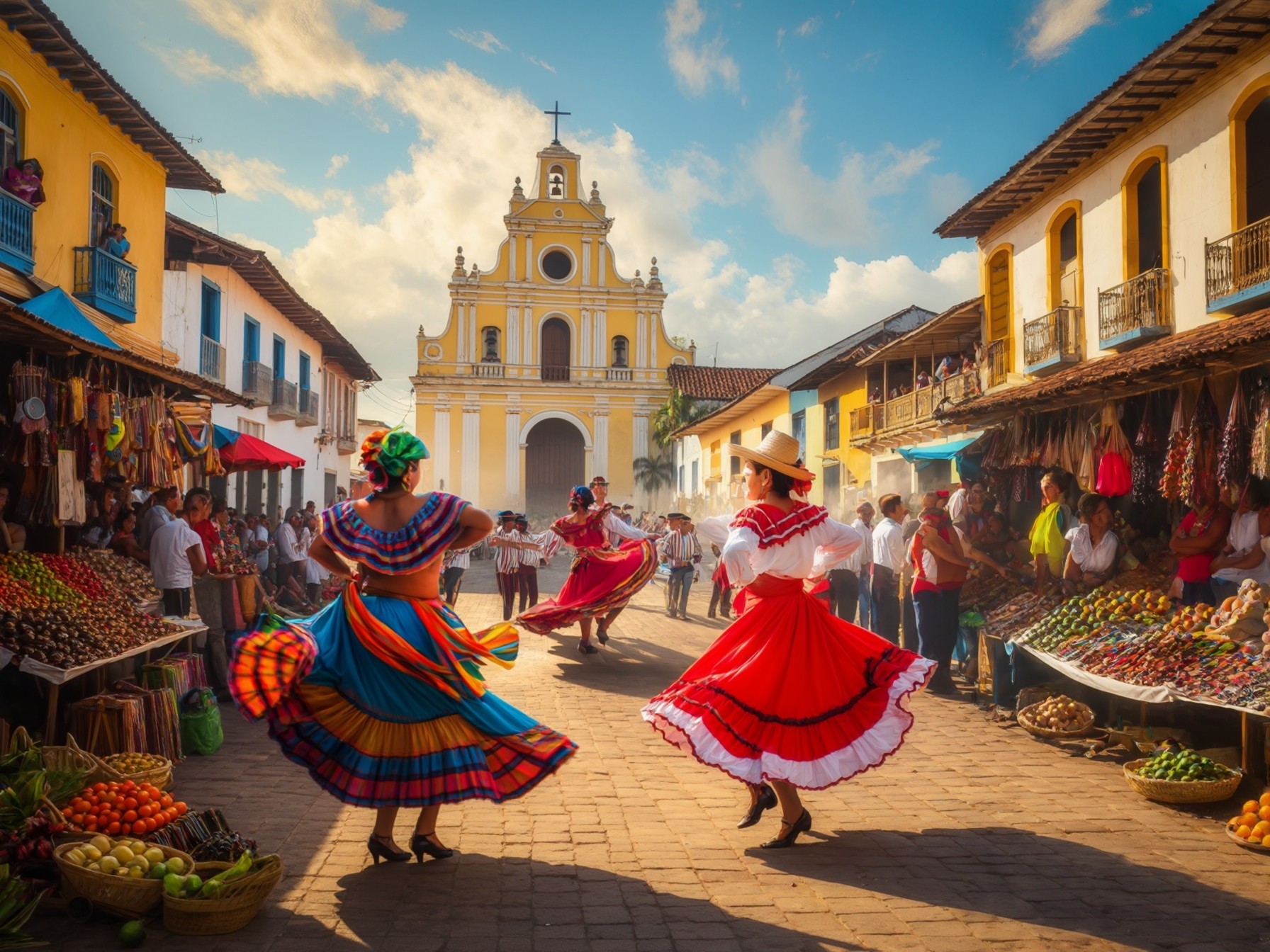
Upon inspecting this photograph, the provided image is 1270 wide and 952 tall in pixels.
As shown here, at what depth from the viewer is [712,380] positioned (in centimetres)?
4297

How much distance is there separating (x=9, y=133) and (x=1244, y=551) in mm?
13481

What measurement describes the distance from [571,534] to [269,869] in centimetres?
783

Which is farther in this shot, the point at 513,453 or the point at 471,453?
the point at 513,453

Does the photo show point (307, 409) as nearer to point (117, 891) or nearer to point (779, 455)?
point (779, 455)

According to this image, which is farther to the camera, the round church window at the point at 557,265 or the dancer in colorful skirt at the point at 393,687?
the round church window at the point at 557,265

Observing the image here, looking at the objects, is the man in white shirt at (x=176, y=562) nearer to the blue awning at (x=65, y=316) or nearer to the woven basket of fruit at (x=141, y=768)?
the blue awning at (x=65, y=316)

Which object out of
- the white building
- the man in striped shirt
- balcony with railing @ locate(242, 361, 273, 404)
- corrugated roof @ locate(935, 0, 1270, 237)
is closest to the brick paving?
corrugated roof @ locate(935, 0, 1270, 237)

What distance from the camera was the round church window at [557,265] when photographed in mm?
43156

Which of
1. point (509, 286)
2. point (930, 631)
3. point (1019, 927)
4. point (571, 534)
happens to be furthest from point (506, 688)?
point (509, 286)

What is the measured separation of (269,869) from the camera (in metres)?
3.93

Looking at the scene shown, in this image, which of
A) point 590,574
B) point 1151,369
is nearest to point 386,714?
point 1151,369

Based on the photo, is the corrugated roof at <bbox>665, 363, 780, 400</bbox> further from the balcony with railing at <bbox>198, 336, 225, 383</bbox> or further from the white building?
the balcony with railing at <bbox>198, 336, 225, 383</bbox>

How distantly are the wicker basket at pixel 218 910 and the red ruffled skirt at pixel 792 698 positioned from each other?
2024 millimetres

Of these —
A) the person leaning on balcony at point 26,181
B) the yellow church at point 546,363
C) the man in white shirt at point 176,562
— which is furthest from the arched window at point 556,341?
the man in white shirt at point 176,562
